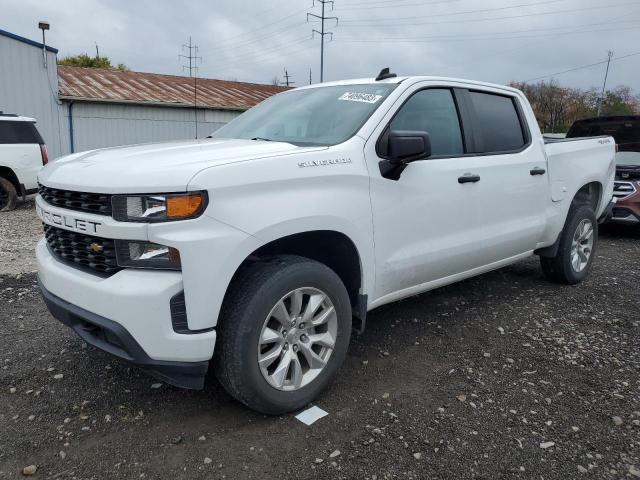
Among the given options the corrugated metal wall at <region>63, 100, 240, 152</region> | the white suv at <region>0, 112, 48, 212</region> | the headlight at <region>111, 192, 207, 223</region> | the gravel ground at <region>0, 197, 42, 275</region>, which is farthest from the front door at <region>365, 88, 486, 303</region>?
the corrugated metal wall at <region>63, 100, 240, 152</region>

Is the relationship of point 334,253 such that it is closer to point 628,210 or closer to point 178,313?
point 178,313

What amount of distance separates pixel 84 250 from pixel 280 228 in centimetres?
98

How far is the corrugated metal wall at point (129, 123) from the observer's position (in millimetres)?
18156

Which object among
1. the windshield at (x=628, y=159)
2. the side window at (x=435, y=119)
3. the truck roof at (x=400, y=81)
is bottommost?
the windshield at (x=628, y=159)

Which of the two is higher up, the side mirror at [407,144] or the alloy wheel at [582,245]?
the side mirror at [407,144]

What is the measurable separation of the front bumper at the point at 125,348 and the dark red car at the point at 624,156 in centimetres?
769

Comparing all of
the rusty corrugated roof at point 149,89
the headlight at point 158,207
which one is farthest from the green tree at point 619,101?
the headlight at point 158,207

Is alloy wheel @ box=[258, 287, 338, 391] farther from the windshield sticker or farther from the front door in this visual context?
the windshield sticker

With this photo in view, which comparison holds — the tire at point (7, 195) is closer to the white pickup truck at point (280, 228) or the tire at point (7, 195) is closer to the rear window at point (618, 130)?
the white pickup truck at point (280, 228)

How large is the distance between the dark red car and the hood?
6.96 meters

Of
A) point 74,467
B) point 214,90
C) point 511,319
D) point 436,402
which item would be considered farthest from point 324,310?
point 214,90

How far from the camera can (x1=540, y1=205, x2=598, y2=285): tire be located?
4.99 metres

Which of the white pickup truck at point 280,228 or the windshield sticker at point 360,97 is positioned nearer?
the white pickup truck at point 280,228

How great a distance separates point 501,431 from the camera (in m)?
2.74
